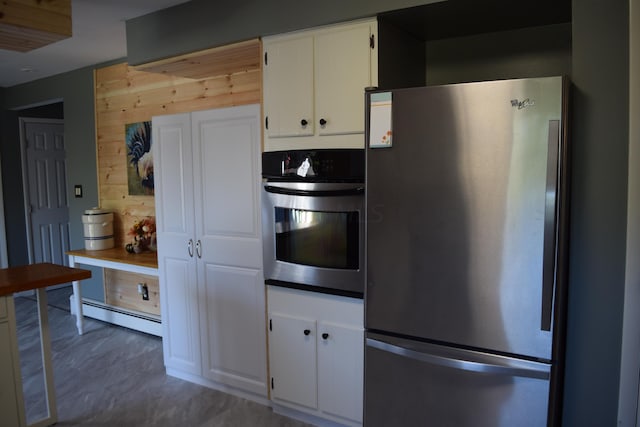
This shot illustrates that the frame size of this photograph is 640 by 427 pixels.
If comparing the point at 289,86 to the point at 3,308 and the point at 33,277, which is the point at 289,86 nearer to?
the point at 33,277

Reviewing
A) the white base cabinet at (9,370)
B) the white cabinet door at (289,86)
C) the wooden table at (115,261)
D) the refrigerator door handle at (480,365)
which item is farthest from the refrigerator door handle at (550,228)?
the wooden table at (115,261)

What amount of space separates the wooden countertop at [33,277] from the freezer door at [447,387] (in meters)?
1.60

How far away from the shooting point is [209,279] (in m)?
2.86

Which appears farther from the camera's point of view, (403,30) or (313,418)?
(313,418)

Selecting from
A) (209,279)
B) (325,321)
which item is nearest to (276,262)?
(325,321)

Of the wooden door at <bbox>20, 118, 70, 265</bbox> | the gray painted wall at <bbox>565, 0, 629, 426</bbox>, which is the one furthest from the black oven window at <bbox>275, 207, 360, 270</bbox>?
the wooden door at <bbox>20, 118, 70, 265</bbox>

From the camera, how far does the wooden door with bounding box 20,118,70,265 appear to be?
5.49 m

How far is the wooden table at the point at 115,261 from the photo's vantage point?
354 centimetres

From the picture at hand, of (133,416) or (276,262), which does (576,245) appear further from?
(133,416)

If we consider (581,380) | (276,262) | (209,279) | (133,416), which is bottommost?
(133,416)

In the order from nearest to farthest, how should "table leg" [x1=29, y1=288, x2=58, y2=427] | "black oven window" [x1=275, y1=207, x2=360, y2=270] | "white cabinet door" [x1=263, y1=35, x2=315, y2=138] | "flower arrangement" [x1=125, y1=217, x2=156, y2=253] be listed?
1. "black oven window" [x1=275, y1=207, x2=360, y2=270]
2. "white cabinet door" [x1=263, y1=35, x2=315, y2=138]
3. "table leg" [x1=29, y1=288, x2=58, y2=427]
4. "flower arrangement" [x1=125, y1=217, x2=156, y2=253]

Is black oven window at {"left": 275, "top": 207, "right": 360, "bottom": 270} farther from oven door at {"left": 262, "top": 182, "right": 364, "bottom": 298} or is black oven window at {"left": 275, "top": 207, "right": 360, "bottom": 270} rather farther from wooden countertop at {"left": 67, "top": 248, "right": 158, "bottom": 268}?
wooden countertop at {"left": 67, "top": 248, "right": 158, "bottom": 268}

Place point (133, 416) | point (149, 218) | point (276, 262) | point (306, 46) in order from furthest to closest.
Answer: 1. point (149, 218)
2. point (133, 416)
3. point (276, 262)
4. point (306, 46)

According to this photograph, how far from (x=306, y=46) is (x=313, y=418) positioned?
2034 millimetres
